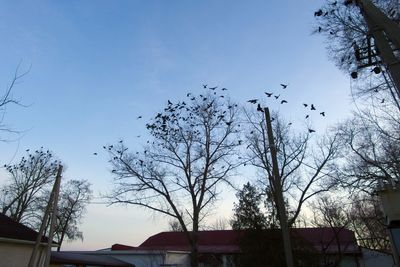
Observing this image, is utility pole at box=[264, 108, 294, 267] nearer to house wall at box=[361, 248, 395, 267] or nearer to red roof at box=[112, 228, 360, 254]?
red roof at box=[112, 228, 360, 254]

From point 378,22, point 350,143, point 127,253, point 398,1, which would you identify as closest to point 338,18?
point 398,1

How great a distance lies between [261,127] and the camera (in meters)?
22.3

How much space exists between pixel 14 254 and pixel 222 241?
30.6 m

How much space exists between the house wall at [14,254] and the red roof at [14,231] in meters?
0.32

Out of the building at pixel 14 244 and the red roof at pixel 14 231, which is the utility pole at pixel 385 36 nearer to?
the building at pixel 14 244

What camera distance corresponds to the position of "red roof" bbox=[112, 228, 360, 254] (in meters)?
33.8

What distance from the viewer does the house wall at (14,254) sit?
574 inches

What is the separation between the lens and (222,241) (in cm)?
4288

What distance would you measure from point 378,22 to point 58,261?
86.5 ft

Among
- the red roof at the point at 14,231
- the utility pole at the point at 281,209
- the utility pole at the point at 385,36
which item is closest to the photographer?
the utility pole at the point at 385,36

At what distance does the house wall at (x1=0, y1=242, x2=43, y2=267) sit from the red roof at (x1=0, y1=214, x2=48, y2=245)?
32 cm

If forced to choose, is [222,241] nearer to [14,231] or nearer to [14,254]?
[14,231]

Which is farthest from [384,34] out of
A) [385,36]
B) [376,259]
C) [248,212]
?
→ [376,259]

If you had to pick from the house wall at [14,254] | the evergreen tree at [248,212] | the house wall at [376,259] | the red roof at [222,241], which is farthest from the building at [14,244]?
the house wall at [376,259]
